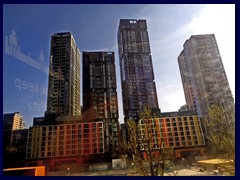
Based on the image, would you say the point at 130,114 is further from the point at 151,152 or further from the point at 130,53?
the point at 151,152

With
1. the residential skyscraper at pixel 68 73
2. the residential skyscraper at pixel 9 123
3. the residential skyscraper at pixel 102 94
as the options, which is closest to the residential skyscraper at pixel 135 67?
the residential skyscraper at pixel 102 94

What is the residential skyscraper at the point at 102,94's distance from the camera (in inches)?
418

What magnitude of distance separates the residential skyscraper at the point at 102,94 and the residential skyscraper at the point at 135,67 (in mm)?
1295

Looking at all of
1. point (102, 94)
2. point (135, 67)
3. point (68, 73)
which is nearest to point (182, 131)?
point (102, 94)

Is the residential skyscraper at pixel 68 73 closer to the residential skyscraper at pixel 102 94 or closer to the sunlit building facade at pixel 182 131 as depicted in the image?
the residential skyscraper at pixel 102 94

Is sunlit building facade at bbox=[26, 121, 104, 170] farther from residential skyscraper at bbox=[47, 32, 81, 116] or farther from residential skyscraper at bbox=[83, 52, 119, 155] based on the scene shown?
residential skyscraper at bbox=[47, 32, 81, 116]

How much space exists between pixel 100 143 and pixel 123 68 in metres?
7.93

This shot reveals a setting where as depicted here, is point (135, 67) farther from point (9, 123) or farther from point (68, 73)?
point (9, 123)

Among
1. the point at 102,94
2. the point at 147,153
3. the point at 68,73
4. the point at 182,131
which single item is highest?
the point at 68,73

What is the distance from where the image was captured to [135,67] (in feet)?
48.7

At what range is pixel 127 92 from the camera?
1434 cm

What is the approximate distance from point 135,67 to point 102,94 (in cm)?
406
